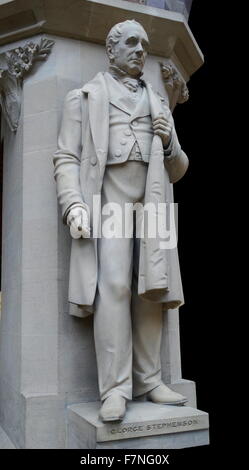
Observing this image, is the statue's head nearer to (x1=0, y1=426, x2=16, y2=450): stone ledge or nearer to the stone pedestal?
the stone pedestal

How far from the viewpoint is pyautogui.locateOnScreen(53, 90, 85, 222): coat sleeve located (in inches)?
157

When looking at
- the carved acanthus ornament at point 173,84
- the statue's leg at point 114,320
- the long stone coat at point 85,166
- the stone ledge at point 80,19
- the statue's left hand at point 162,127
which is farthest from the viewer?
the carved acanthus ornament at point 173,84

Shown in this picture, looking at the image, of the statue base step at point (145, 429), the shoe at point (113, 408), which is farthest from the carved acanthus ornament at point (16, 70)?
the statue base step at point (145, 429)

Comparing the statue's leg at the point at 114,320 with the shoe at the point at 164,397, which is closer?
the statue's leg at the point at 114,320

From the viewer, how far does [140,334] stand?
13.5 ft

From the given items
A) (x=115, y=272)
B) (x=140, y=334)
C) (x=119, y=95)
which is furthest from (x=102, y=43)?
(x=140, y=334)

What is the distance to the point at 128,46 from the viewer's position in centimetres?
428

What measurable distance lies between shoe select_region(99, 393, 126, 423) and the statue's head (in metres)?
2.87

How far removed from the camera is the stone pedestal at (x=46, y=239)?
13.8ft

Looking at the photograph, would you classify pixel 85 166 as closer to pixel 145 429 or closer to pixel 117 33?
pixel 117 33

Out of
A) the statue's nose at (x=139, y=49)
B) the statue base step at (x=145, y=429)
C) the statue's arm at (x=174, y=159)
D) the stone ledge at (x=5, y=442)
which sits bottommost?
the stone ledge at (x=5, y=442)

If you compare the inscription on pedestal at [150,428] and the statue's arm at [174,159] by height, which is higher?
the statue's arm at [174,159]

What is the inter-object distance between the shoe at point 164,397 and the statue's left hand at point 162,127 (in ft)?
7.22

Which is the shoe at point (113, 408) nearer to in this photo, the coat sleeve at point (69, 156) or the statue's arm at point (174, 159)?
the coat sleeve at point (69, 156)
